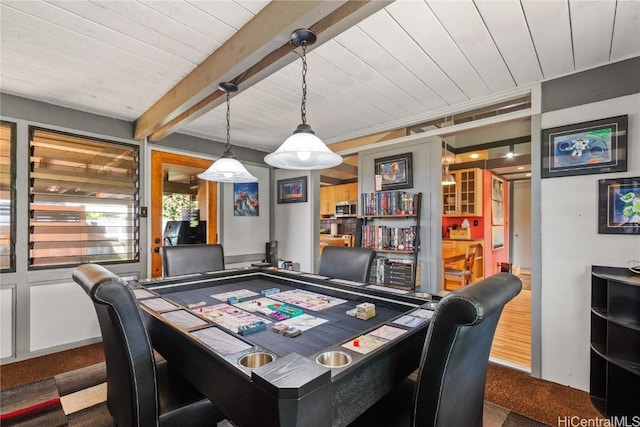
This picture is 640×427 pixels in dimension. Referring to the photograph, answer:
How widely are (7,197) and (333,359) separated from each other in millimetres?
3344

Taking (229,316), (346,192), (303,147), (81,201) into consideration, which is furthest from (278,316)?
(346,192)

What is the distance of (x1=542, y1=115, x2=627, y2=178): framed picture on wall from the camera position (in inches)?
82.1

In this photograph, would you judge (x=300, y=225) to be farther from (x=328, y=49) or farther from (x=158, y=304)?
(x=158, y=304)

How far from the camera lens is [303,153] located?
1.86m

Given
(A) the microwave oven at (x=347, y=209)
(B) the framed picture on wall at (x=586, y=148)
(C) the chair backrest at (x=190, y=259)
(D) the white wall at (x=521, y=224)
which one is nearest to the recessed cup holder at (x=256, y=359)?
(C) the chair backrest at (x=190, y=259)

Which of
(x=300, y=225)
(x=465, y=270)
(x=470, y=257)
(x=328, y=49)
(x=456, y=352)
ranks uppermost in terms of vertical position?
(x=328, y=49)

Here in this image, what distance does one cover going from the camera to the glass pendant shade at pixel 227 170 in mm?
2266

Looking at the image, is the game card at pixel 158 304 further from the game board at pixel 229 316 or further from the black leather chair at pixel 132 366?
the black leather chair at pixel 132 366

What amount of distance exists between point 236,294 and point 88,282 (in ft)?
3.39

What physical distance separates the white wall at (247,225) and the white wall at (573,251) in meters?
3.53

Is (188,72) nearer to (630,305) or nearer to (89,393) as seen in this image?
(89,393)

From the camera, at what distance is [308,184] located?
171 inches

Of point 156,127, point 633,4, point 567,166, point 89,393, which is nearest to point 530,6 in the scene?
point 633,4

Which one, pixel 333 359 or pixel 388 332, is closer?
pixel 333 359
